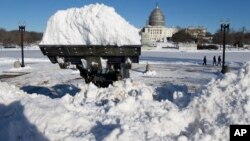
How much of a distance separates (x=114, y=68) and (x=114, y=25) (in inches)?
52.3

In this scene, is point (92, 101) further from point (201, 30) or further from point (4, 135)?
point (201, 30)

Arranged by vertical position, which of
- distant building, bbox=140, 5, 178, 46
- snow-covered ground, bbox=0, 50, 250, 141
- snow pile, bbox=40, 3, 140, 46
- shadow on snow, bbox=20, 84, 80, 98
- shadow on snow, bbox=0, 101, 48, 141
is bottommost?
shadow on snow, bbox=20, 84, 80, 98

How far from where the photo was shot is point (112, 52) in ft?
35.9

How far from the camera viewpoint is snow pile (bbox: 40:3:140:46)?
35.3 ft

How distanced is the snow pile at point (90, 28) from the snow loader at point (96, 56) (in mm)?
131

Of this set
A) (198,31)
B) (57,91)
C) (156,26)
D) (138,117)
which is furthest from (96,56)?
(198,31)

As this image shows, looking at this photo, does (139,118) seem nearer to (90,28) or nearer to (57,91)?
(90,28)

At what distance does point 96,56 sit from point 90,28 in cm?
76

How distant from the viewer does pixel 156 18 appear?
A: 147500 mm

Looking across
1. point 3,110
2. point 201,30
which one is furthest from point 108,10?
point 201,30

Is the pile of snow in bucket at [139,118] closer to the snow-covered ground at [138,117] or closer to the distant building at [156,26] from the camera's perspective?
the snow-covered ground at [138,117]

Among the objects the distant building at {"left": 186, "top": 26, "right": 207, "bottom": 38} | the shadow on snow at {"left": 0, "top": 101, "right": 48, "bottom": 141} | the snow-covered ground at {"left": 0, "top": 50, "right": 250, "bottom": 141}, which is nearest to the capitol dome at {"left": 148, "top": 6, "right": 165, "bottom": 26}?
the distant building at {"left": 186, "top": 26, "right": 207, "bottom": 38}

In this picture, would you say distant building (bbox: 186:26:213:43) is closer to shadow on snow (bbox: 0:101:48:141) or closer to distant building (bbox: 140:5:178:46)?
distant building (bbox: 140:5:178:46)

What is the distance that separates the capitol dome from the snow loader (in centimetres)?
13420
